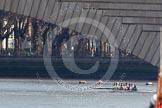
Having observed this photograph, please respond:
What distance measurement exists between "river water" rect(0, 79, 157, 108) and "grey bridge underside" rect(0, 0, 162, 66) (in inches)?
87.6

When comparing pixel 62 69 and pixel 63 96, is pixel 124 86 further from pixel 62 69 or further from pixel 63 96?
pixel 62 69

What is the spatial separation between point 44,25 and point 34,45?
13.1 feet

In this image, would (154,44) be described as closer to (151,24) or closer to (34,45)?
(151,24)

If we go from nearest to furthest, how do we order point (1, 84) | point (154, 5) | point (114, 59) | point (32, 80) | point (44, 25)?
point (154, 5)
point (1, 84)
point (32, 80)
point (114, 59)
point (44, 25)

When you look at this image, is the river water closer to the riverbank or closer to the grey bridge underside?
the grey bridge underside

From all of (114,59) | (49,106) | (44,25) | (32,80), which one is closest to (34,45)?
(44,25)

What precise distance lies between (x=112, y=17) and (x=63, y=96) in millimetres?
10011

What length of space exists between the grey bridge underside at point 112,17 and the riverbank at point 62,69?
78.5 feet

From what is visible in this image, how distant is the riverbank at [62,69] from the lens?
66.4m

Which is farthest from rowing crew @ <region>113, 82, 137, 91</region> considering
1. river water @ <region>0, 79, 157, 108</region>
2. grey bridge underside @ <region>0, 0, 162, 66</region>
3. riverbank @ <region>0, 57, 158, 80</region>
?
grey bridge underside @ <region>0, 0, 162, 66</region>

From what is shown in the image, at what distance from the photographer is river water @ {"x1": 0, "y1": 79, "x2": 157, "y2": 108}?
43.0 meters

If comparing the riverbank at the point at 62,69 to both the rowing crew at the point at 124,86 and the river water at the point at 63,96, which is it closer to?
the river water at the point at 63,96

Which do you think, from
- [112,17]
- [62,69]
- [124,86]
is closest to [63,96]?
[124,86]

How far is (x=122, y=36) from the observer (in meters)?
41.3
